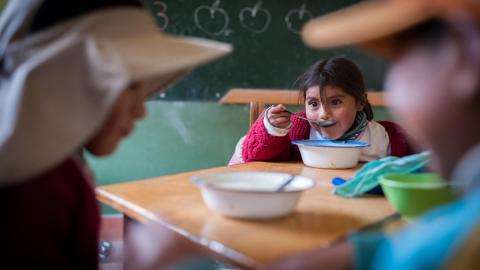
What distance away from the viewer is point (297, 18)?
246 centimetres

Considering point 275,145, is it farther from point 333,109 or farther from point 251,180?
point 251,180

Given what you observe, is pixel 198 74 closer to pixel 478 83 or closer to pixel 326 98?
pixel 326 98

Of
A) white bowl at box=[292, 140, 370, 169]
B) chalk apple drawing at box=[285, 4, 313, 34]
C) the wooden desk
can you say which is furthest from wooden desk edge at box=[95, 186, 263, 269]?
chalk apple drawing at box=[285, 4, 313, 34]

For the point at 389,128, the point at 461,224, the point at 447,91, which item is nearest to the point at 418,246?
the point at 461,224

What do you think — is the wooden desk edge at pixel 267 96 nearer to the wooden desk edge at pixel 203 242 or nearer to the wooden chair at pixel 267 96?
the wooden chair at pixel 267 96

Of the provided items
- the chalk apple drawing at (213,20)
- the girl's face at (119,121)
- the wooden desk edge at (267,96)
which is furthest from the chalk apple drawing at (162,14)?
the girl's face at (119,121)

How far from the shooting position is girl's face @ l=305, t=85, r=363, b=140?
1681 millimetres

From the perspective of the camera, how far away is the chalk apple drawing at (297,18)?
245 centimetres

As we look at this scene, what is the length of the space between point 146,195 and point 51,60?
42 centimetres

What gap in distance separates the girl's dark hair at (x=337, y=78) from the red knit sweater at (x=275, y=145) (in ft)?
0.58

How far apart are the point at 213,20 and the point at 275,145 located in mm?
1172

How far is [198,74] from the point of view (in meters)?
2.48

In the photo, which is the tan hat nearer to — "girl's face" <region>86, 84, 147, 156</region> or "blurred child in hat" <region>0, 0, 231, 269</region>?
"blurred child in hat" <region>0, 0, 231, 269</region>

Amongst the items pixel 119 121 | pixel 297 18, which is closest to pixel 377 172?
pixel 119 121
